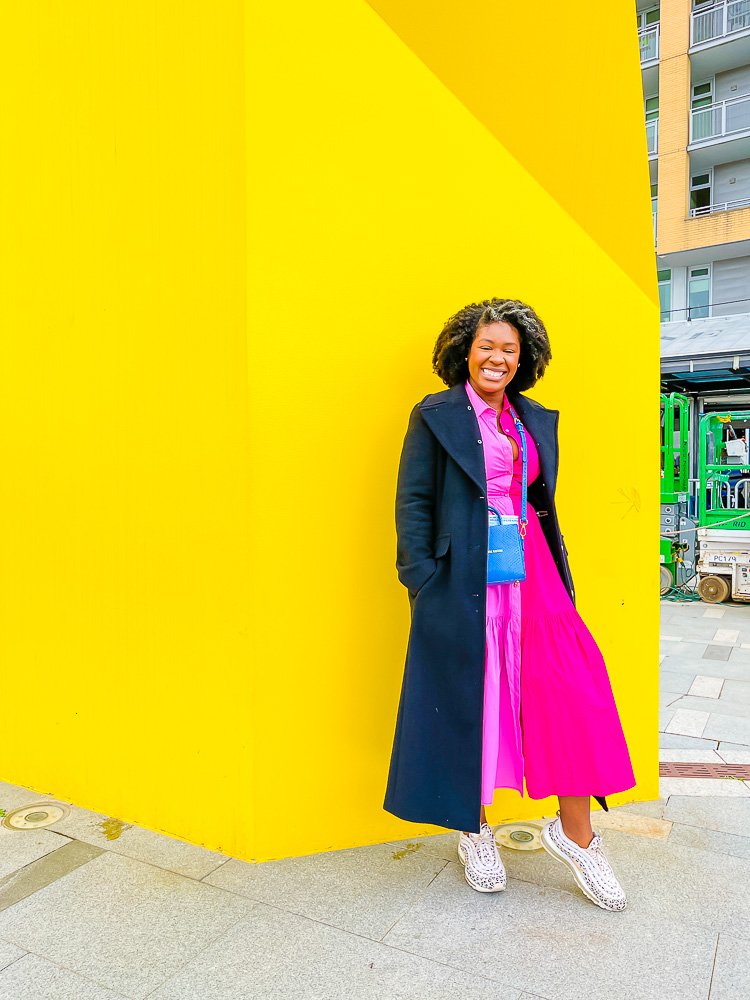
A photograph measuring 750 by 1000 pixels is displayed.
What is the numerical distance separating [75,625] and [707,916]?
242 centimetres

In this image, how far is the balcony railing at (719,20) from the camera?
2244 cm

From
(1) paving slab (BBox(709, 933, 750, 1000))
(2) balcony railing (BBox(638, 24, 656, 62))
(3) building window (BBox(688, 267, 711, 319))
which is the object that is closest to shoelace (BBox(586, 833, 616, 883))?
(1) paving slab (BBox(709, 933, 750, 1000))

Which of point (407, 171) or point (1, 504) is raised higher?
point (407, 171)

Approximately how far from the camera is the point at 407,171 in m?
2.74

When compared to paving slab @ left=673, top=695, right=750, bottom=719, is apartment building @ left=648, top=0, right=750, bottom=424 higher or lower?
higher

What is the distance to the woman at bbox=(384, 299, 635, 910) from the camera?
90.8 inches

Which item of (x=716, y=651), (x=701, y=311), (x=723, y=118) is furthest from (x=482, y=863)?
(x=723, y=118)

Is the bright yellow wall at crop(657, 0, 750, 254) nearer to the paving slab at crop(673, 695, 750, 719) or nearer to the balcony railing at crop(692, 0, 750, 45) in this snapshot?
the balcony railing at crop(692, 0, 750, 45)

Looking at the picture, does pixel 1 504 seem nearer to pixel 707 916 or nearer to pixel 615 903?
pixel 615 903

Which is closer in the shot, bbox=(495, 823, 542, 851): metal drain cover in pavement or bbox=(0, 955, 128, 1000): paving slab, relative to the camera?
bbox=(0, 955, 128, 1000): paving slab

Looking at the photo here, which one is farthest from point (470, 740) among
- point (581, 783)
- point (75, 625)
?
point (75, 625)

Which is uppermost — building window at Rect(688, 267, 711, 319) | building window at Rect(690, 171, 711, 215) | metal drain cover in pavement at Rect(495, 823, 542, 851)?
building window at Rect(690, 171, 711, 215)

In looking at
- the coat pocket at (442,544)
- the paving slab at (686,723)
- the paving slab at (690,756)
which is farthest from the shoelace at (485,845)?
the paving slab at (686,723)

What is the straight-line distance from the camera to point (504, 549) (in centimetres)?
237
